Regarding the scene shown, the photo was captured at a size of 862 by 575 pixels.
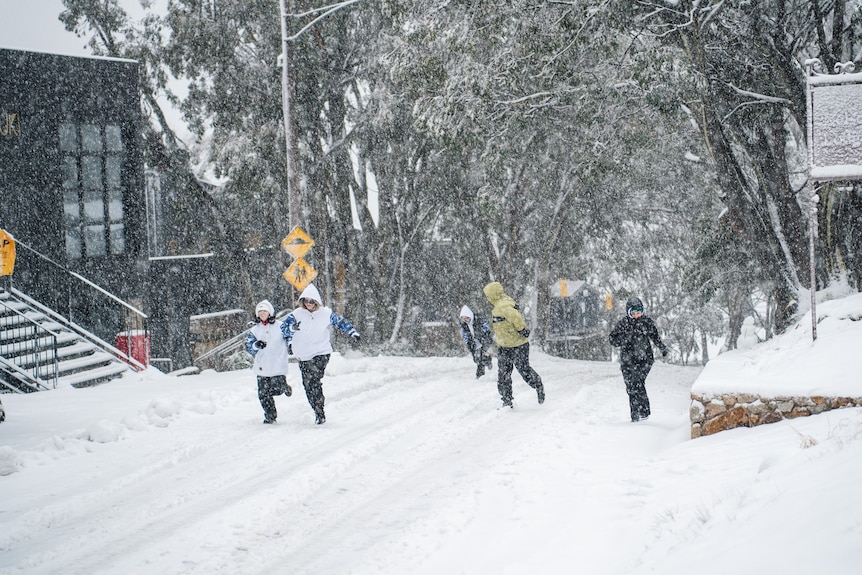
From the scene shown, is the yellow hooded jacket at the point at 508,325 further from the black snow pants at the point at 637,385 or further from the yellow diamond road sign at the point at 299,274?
the yellow diamond road sign at the point at 299,274

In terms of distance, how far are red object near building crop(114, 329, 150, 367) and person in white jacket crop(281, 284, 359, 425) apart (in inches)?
344

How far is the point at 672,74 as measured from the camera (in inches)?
511

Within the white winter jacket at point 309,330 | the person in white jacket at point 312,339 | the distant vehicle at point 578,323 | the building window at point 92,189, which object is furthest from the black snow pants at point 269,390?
the distant vehicle at point 578,323

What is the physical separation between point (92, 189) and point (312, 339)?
41.4ft

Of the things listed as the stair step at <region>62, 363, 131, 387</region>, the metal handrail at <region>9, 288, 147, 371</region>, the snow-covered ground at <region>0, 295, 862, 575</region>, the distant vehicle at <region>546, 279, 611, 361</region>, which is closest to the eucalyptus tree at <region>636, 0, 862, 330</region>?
the snow-covered ground at <region>0, 295, 862, 575</region>

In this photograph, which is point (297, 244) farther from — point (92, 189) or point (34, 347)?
point (92, 189)

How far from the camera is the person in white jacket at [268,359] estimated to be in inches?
370

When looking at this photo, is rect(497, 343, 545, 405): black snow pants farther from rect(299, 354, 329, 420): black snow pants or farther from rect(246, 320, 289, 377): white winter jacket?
rect(246, 320, 289, 377): white winter jacket

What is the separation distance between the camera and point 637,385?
8711 mm

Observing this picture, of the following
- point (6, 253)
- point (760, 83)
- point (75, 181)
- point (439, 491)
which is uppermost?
point (760, 83)

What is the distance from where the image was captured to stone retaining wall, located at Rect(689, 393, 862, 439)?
636 centimetres

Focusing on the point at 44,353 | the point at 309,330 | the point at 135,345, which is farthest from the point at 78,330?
the point at 309,330

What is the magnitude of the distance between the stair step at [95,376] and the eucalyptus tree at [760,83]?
11.8 m

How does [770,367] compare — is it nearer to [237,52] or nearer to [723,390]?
[723,390]
